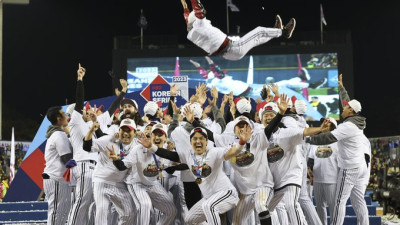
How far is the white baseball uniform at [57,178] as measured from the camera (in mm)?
11991

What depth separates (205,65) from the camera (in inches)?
1243

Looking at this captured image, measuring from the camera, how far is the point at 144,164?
11039 mm

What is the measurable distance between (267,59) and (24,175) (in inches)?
618

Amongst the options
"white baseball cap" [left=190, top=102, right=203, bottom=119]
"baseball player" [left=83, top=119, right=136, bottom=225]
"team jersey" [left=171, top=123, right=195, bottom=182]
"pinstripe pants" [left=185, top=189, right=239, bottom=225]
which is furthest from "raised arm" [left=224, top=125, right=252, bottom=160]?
"baseball player" [left=83, top=119, right=136, bottom=225]

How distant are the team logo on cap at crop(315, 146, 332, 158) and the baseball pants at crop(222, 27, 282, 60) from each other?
2989mm

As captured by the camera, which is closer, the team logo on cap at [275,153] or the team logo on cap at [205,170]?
the team logo on cap at [205,170]

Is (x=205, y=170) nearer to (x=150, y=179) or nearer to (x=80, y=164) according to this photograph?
(x=150, y=179)

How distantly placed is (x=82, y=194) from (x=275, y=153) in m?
3.20

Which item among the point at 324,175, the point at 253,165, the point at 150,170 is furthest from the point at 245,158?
the point at 324,175

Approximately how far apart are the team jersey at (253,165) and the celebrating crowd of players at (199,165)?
0.01 meters

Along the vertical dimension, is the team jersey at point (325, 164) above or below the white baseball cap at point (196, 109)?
below

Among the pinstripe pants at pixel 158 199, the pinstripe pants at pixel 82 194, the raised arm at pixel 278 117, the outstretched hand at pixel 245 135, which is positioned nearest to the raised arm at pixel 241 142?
the outstretched hand at pixel 245 135

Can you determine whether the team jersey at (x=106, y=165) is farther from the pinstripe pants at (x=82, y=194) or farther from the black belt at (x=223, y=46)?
the black belt at (x=223, y=46)

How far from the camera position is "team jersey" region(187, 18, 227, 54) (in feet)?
34.4
